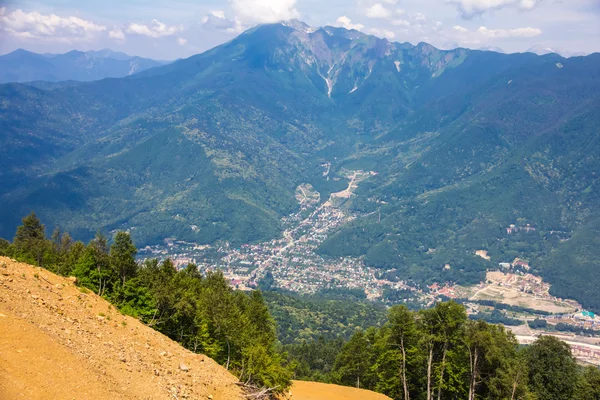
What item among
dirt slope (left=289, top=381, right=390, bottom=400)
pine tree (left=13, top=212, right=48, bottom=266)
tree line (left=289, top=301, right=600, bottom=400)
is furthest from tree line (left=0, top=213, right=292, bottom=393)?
pine tree (left=13, top=212, right=48, bottom=266)

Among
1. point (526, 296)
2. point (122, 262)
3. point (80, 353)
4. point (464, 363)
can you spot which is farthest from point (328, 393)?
point (526, 296)

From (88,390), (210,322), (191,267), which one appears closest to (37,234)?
(191,267)

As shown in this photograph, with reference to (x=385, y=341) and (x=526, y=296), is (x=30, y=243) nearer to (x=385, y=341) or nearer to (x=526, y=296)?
(x=385, y=341)

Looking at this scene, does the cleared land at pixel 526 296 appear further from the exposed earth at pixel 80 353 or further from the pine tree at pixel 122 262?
the exposed earth at pixel 80 353

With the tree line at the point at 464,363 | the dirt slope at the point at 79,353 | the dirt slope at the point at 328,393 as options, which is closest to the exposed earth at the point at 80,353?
the dirt slope at the point at 79,353

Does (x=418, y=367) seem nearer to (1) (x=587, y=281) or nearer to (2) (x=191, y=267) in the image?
(2) (x=191, y=267)
